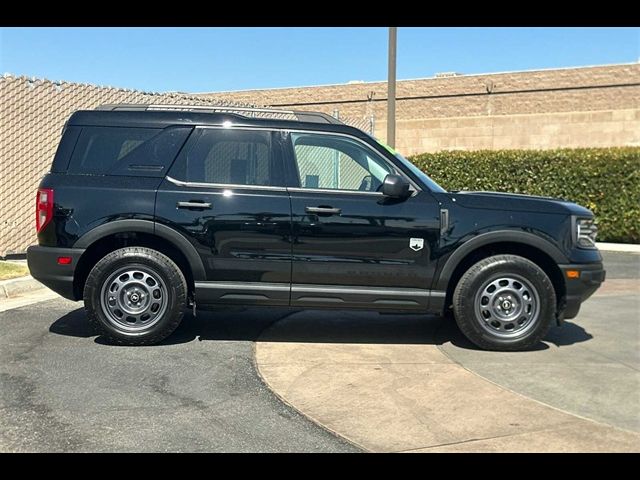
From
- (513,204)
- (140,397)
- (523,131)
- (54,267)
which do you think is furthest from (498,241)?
(523,131)

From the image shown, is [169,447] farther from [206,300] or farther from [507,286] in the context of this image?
[507,286]

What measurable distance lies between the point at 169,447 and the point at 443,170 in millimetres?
13224

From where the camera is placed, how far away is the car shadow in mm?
5812

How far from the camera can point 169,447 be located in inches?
134

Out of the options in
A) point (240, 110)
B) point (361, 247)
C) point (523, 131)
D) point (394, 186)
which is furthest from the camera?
point (523, 131)

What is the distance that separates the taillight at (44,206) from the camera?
5.35 m

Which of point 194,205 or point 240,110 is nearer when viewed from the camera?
point 194,205

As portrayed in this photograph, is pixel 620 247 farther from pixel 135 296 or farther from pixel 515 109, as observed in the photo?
pixel 135 296

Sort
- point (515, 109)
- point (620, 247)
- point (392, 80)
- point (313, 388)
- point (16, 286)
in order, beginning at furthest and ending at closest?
point (515, 109)
point (392, 80)
point (620, 247)
point (16, 286)
point (313, 388)

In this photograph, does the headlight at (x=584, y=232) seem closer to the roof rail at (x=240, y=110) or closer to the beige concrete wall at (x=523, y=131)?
the roof rail at (x=240, y=110)

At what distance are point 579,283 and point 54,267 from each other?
15.1 ft

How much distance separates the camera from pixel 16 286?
748 cm

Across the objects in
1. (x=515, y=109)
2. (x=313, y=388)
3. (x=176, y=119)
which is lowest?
(x=313, y=388)

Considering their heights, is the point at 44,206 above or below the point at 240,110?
below
